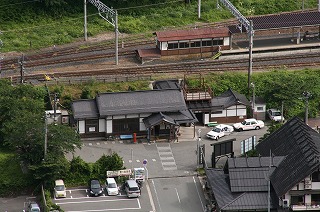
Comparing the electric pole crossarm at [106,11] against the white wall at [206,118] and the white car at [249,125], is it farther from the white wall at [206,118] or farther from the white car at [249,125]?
the white car at [249,125]

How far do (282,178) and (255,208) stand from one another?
10.7 ft

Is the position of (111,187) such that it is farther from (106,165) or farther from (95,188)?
(106,165)

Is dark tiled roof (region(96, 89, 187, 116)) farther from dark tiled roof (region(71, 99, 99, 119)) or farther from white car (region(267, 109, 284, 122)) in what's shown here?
white car (region(267, 109, 284, 122))

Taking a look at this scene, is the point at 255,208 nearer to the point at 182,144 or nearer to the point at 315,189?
the point at 315,189

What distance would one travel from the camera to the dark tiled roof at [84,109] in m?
91.9

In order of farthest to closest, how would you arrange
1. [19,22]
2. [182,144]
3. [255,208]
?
1. [19,22]
2. [182,144]
3. [255,208]

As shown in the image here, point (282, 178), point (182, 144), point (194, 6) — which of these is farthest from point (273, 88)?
point (194, 6)

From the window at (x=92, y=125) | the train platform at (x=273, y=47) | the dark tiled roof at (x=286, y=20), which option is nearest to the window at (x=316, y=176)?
the window at (x=92, y=125)

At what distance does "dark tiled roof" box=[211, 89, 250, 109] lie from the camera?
9588cm

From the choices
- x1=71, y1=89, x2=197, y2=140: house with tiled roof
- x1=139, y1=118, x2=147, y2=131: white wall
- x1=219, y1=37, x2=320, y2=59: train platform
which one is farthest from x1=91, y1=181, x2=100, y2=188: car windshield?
x1=219, y1=37, x2=320, y2=59: train platform

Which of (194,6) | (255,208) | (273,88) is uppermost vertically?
(194,6)

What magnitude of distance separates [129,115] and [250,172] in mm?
16014

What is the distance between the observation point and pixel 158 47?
354ft

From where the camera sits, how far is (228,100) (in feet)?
317
